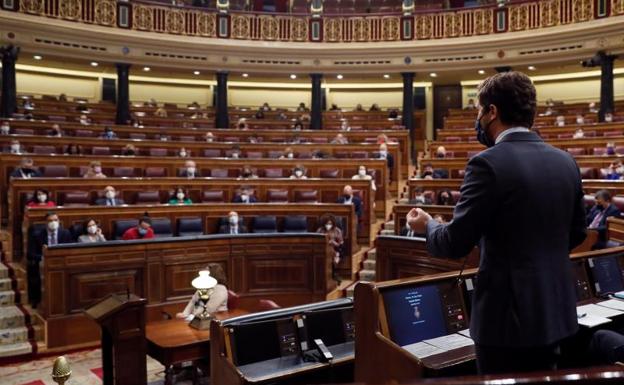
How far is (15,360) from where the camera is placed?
4.91m

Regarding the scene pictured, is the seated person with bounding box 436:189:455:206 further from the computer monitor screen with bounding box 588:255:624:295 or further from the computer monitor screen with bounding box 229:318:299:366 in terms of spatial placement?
the computer monitor screen with bounding box 229:318:299:366

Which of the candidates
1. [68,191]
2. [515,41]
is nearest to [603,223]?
[68,191]

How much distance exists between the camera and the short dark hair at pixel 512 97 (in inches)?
55.5

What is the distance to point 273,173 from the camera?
9.40 metres

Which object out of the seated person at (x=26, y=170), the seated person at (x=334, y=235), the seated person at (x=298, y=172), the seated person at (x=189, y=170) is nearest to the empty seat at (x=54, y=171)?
the seated person at (x=26, y=170)

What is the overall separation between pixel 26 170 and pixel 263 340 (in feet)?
21.2

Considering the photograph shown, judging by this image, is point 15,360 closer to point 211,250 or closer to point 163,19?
point 211,250

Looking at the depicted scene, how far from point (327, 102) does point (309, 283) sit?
11732 mm

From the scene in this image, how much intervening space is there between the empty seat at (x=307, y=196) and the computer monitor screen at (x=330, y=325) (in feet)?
18.6

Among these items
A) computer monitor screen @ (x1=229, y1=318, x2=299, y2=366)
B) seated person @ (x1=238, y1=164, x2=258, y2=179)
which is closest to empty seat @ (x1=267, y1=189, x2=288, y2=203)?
seated person @ (x1=238, y1=164, x2=258, y2=179)

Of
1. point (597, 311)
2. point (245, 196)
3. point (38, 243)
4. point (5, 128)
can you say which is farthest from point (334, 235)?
point (5, 128)

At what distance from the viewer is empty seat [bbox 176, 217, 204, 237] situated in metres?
7.10

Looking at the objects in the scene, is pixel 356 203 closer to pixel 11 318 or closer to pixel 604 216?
pixel 604 216

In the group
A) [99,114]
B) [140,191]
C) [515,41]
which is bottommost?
[140,191]
